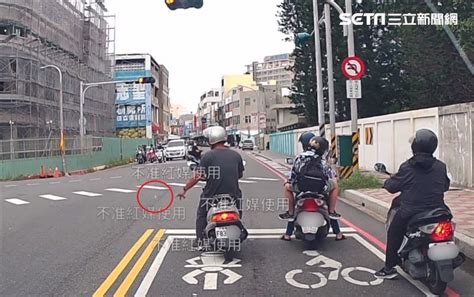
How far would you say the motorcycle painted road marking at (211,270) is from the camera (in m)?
6.48

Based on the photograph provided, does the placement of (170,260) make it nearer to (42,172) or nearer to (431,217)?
(431,217)

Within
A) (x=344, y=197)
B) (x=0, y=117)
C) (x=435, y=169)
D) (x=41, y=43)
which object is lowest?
(x=344, y=197)

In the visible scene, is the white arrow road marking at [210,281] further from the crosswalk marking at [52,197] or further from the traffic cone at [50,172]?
the traffic cone at [50,172]

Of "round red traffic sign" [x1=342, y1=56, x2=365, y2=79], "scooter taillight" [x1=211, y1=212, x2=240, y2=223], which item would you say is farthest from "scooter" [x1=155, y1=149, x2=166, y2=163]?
"scooter taillight" [x1=211, y1=212, x2=240, y2=223]

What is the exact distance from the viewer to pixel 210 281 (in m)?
6.53

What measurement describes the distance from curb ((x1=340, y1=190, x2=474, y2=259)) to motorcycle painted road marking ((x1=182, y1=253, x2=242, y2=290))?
3076mm

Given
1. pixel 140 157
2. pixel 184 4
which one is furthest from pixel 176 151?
pixel 184 4

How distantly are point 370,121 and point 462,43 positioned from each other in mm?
5577

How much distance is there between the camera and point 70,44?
136ft

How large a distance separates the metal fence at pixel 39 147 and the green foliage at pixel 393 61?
1407cm

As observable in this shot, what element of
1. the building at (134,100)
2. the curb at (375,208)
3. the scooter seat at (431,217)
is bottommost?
the curb at (375,208)

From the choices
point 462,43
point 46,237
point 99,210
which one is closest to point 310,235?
point 46,237

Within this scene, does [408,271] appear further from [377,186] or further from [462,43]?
[462,43]

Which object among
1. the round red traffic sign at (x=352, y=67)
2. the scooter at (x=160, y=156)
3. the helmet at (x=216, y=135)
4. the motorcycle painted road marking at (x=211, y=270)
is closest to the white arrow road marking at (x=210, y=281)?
the motorcycle painted road marking at (x=211, y=270)
